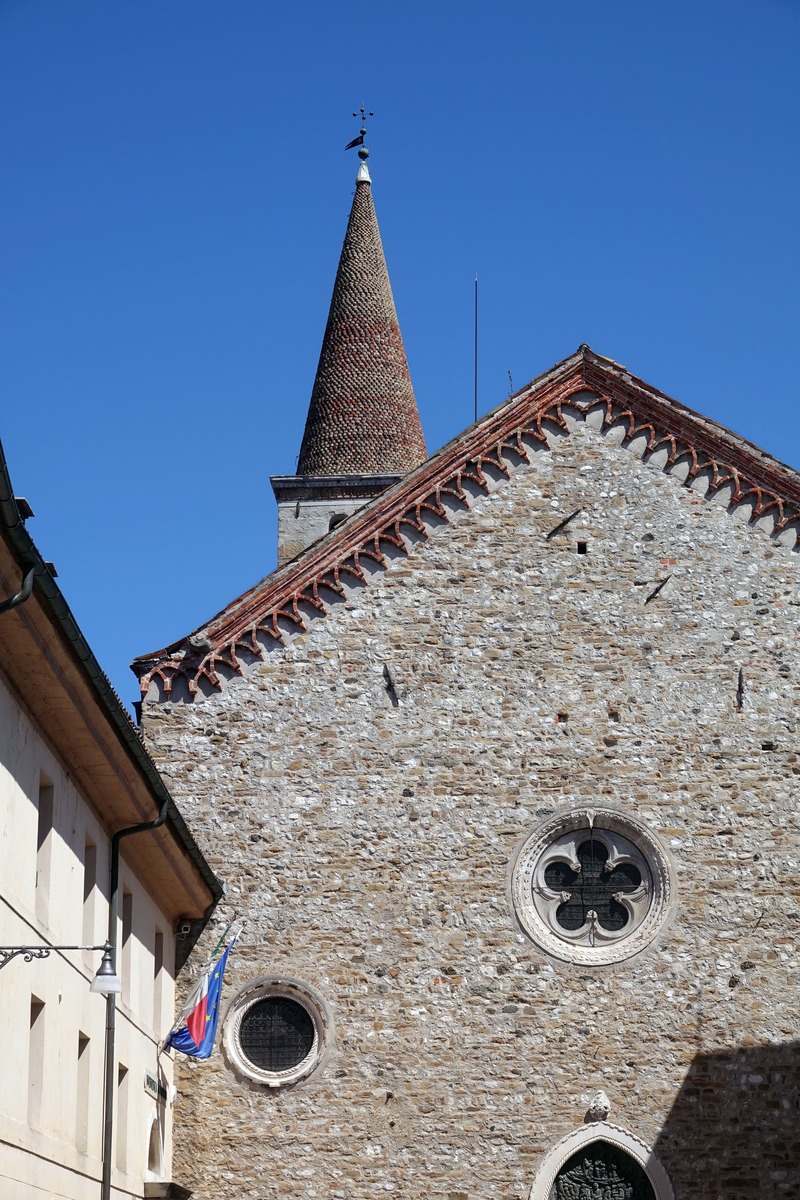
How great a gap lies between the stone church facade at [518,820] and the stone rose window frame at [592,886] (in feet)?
0.11

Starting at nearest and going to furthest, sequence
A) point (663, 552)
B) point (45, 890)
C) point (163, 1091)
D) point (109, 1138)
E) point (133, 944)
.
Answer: point (45, 890) < point (109, 1138) < point (133, 944) < point (163, 1091) < point (663, 552)

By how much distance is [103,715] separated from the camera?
1398cm

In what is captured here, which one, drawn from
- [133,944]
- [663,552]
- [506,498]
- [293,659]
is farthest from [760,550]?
[133,944]

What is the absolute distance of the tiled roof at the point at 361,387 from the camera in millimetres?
31219

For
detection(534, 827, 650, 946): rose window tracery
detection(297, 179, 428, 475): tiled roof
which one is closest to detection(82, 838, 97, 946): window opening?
detection(534, 827, 650, 946): rose window tracery

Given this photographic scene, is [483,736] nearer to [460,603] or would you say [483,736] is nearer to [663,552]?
[460,603]

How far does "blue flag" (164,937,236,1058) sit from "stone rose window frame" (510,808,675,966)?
339cm

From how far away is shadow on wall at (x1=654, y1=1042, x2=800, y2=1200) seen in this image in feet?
59.9

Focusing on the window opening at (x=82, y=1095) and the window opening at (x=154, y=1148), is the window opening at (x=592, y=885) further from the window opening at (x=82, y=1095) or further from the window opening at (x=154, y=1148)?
the window opening at (x=82, y=1095)

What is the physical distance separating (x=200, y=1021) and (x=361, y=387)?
15559 millimetres

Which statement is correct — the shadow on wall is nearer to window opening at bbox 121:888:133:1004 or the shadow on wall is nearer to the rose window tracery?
the rose window tracery

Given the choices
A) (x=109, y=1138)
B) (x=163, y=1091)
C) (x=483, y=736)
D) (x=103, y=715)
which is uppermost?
(x=483, y=736)

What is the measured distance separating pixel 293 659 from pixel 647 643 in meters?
4.11

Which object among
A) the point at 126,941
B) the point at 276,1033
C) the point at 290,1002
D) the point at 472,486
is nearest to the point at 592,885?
the point at 290,1002
